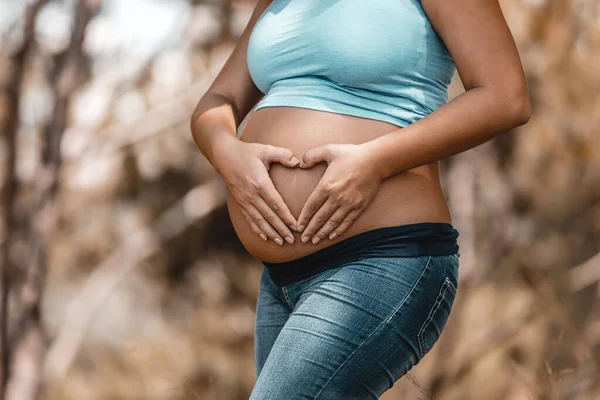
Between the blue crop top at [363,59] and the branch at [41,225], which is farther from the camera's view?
the branch at [41,225]

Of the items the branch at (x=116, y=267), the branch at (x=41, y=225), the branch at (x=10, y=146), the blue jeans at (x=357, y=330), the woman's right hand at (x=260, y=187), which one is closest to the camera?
the blue jeans at (x=357, y=330)

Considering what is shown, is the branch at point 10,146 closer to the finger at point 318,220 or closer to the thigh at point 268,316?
the thigh at point 268,316

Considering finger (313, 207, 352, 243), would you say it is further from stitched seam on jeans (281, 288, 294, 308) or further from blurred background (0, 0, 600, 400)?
blurred background (0, 0, 600, 400)

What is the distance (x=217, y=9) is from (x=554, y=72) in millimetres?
2281

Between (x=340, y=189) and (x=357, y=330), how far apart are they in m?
0.20

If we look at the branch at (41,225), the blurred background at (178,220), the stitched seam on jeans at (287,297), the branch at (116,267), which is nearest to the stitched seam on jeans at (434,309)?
the stitched seam on jeans at (287,297)

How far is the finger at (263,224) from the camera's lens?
1077mm

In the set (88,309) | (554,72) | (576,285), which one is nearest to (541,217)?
(576,285)

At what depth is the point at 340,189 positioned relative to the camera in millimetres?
1009

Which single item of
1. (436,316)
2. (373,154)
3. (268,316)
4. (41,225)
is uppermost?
(373,154)

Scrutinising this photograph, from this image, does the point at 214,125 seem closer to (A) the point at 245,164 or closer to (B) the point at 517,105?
(A) the point at 245,164

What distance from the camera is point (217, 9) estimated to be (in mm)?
4863

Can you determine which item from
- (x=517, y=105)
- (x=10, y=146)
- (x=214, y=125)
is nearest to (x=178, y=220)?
(x=10, y=146)

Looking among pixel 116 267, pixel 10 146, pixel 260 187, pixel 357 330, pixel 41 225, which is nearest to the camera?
pixel 357 330
